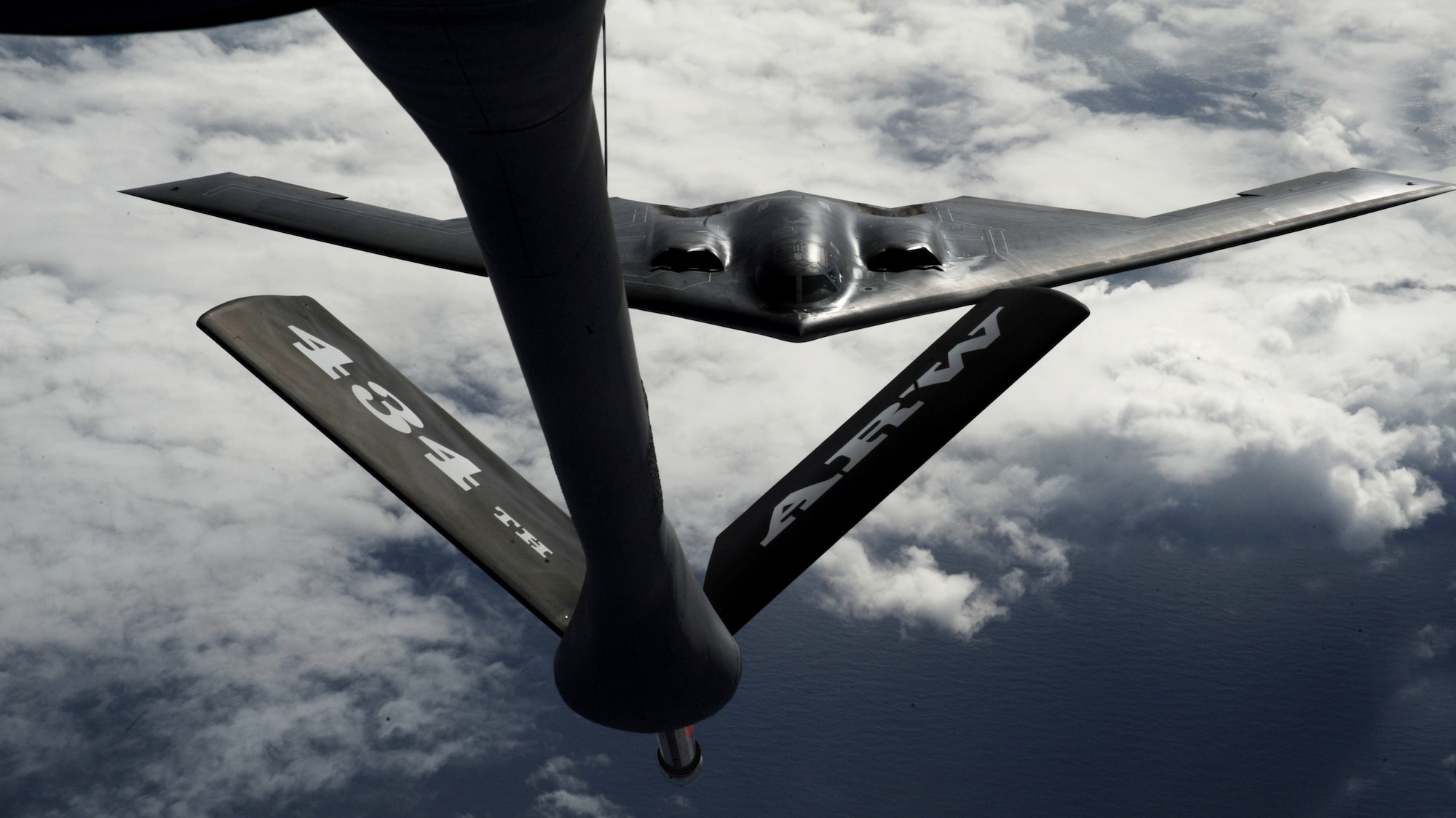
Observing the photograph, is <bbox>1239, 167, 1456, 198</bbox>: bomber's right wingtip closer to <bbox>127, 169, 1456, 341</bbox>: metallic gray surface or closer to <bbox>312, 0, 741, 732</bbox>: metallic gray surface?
<bbox>127, 169, 1456, 341</bbox>: metallic gray surface

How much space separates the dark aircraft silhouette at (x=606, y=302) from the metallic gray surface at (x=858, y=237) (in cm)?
8

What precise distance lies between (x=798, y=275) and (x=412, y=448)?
1302 centimetres

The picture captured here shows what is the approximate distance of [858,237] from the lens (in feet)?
89.6

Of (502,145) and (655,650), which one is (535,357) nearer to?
(502,145)

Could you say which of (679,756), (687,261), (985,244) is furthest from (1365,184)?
(679,756)

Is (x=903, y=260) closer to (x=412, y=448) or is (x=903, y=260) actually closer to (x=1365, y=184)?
(x=1365, y=184)

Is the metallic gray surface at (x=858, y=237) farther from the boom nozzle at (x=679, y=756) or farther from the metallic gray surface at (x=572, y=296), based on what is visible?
the metallic gray surface at (x=572, y=296)

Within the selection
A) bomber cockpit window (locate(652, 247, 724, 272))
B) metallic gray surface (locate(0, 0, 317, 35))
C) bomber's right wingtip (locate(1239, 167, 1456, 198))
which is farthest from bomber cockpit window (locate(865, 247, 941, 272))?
metallic gray surface (locate(0, 0, 317, 35))

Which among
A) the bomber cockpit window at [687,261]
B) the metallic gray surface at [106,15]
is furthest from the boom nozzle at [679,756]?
the metallic gray surface at [106,15]

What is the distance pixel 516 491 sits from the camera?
15367 mm

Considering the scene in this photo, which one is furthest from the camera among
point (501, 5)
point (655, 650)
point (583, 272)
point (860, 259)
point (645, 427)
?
point (860, 259)

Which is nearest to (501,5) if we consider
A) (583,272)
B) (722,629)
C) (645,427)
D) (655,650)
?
(583,272)

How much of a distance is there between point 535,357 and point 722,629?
20.8ft

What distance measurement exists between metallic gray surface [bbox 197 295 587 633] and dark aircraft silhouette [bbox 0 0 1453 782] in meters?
0.04
